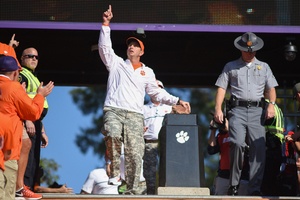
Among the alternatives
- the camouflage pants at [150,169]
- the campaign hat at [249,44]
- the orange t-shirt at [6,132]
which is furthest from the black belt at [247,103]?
→ the orange t-shirt at [6,132]

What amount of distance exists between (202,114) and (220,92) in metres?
12.1

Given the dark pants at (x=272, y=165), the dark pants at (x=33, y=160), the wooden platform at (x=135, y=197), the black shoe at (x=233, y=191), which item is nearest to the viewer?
the wooden platform at (x=135, y=197)

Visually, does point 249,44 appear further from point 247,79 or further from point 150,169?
point 150,169

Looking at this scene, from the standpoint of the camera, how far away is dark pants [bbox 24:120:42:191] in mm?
5418


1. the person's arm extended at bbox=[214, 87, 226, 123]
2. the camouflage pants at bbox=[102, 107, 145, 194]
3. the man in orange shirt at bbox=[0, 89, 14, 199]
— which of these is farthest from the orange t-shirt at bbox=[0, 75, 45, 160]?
the person's arm extended at bbox=[214, 87, 226, 123]

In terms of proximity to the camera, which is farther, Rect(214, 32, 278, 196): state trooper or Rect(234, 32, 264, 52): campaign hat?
Rect(234, 32, 264, 52): campaign hat

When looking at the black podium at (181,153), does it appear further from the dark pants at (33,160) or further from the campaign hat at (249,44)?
the dark pants at (33,160)

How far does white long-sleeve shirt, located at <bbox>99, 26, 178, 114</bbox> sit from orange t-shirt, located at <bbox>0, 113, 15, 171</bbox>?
5.67 feet

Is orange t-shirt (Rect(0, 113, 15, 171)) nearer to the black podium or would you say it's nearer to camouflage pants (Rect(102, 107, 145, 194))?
camouflage pants (Rect(102, 107, 145, 194))

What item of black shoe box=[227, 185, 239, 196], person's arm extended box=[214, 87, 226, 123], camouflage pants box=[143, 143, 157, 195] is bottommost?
black shoe box=[227, 185, 239, 196]

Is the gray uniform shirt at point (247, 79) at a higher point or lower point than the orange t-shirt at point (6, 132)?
higher

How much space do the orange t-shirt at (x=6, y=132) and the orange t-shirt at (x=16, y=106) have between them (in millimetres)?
239

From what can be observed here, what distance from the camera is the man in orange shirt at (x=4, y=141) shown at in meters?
3.79

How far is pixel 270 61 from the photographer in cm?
850
